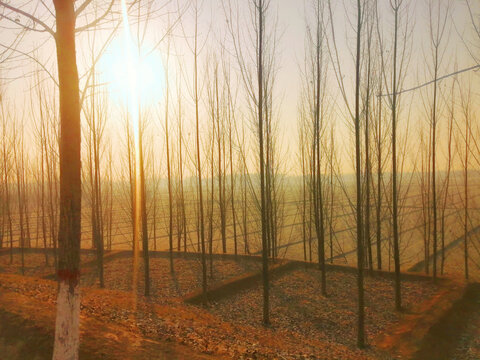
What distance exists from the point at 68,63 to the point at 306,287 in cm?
913

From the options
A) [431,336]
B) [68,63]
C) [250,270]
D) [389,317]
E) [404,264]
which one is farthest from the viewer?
[404,264]

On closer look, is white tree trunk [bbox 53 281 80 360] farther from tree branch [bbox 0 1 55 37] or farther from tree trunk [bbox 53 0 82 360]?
tree branch [bbox 0 1 55 37]

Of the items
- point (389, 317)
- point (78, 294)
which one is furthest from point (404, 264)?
point (78, 294)

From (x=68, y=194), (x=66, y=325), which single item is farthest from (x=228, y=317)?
(x=68, y=194)

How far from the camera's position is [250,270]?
12055 millimetres

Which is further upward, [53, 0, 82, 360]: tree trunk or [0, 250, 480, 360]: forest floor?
[53, 0, 82, 360]: tree trunk

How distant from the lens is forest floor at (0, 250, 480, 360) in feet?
14.4

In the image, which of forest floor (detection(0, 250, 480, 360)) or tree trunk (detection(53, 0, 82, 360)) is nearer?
tree trunk (detection(53, 0, 82, 360))

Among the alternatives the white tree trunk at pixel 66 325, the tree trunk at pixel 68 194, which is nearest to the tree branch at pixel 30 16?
the tree trunk at pixel 68 194

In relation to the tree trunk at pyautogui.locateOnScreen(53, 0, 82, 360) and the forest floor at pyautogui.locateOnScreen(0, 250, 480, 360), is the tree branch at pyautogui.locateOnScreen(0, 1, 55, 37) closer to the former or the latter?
the tree trunk at pyautogui.locateOnScreen(53, 0, 82, 360)

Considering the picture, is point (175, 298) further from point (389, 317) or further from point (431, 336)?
point (431, 336)

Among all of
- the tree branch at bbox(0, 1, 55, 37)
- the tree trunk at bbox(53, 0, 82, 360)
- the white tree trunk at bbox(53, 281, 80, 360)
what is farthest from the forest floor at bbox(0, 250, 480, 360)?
the tree branch at bbox(0, 1, 55, 37)

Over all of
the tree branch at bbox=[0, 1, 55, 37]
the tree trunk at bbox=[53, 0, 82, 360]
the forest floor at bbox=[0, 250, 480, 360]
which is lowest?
the forest floor at bbox=[0, 250, 480, 360]

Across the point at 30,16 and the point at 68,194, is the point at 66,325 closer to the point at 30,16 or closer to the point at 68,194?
the point at 68,194
